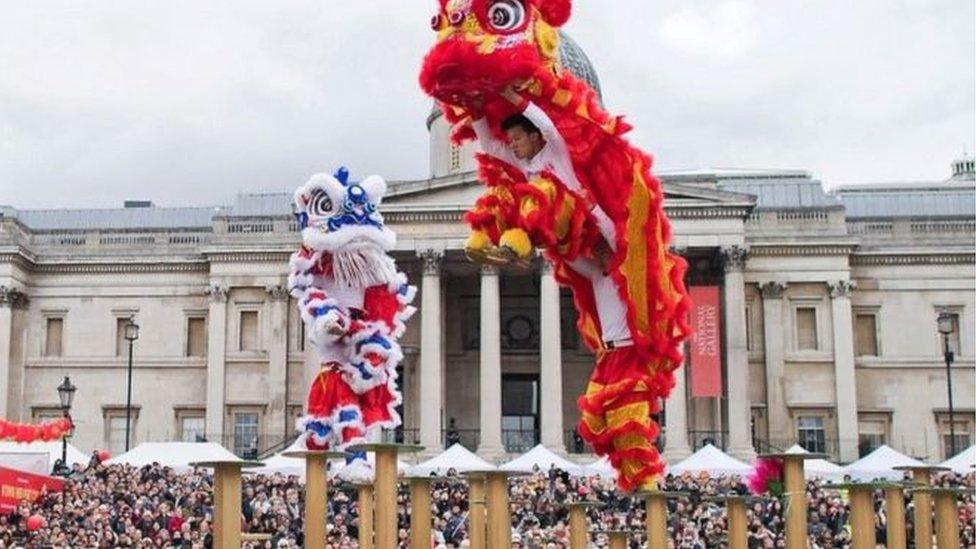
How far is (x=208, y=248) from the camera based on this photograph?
5022 centimetres

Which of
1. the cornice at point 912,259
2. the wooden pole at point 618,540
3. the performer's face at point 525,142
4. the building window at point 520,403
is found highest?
the cornice at point 912,259

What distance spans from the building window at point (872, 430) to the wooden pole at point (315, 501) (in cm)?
4129

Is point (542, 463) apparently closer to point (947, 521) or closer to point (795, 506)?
point (947, 521)

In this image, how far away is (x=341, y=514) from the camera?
23.3 m

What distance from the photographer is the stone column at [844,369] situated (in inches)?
1875

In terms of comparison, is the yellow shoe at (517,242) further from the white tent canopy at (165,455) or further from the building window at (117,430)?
the building window at (117,430)

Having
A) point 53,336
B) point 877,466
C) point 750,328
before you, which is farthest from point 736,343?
point 53,336

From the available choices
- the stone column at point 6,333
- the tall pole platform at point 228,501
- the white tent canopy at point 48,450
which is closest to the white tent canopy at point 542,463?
the white tent canopy at point 48,450

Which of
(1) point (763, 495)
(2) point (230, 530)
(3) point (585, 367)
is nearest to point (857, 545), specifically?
(1) point (763, 495)

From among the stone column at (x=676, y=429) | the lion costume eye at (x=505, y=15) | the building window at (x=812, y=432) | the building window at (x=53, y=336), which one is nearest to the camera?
the lion costume eye at (x=505, y=15)

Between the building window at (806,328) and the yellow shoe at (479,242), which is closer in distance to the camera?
the yellow shoe at (479,242)

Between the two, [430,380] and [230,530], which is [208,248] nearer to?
[430,380]

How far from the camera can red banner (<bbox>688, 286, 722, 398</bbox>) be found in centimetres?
4225

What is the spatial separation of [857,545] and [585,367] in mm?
39663
